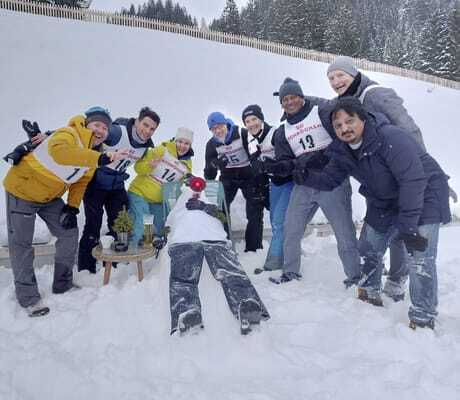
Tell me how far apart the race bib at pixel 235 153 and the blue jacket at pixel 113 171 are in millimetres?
975

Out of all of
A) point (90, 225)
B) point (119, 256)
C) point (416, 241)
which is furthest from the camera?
point (90, 225)

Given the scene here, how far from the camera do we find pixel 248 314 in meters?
2.77

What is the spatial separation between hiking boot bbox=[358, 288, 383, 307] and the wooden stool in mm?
2085

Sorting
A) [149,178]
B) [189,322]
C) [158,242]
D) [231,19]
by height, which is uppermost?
[231,19]

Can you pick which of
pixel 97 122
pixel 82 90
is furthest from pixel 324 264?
pixel 82 90

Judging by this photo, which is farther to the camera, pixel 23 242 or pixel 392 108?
pixel 23 242

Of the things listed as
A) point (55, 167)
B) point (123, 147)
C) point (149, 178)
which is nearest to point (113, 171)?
point (123, 147)

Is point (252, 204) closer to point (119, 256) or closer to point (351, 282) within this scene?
point (351, 282)

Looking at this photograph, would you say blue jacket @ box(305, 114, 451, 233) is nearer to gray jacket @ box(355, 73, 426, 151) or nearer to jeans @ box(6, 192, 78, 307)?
gray jacket @ box(355, 73, 426, 151)

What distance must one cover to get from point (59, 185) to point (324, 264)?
302 centimetres

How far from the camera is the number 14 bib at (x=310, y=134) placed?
362 cm

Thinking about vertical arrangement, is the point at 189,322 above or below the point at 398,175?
below

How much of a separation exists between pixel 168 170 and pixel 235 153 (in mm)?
931

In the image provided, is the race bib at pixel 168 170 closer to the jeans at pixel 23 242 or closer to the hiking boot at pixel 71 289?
the jeans at pixel 23 242
